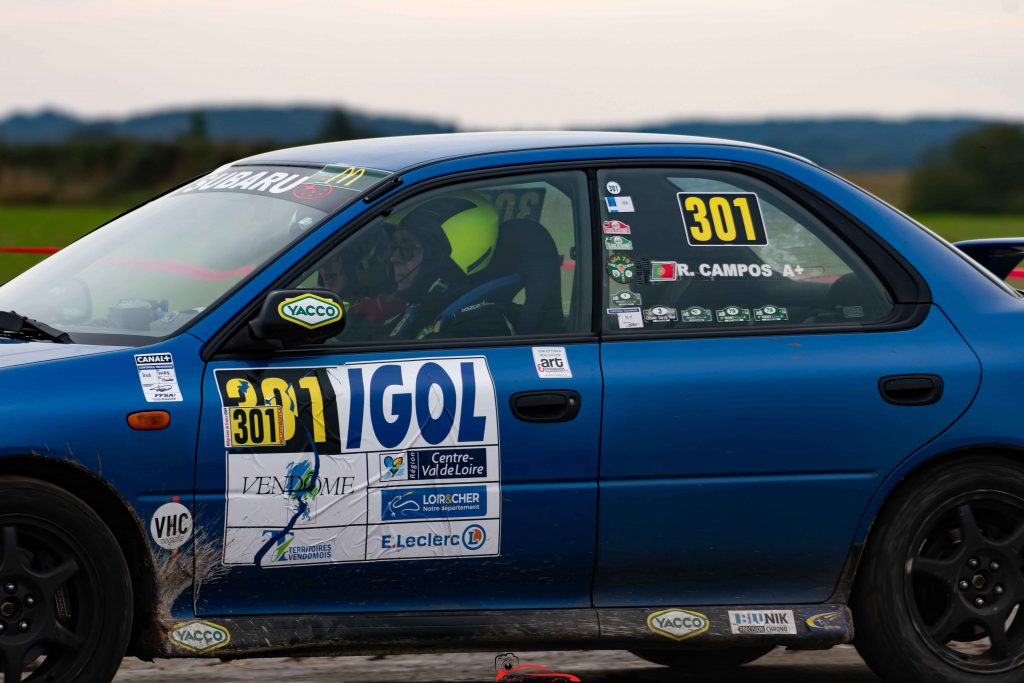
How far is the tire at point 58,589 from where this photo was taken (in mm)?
3779

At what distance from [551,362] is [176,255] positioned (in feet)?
3.92

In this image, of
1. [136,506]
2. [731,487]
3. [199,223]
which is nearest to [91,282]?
[199,223]

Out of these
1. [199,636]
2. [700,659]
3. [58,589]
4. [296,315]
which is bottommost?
[700,659]

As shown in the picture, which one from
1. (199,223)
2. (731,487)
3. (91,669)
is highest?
(199,223)

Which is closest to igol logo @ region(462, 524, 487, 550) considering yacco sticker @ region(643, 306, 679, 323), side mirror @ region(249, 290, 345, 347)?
side mirror @ region(249, 290, 345, 347)

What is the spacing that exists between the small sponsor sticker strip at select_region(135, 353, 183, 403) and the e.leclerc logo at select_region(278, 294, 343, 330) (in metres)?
0.33

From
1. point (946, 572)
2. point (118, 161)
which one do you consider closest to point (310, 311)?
point (946, 572)

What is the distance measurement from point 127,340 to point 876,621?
2.32 meters

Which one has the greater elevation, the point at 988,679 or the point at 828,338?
the point at 828,338

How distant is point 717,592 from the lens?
437cm

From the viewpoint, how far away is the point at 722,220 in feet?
14.8

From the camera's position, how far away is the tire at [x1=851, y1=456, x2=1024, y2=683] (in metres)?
4.41

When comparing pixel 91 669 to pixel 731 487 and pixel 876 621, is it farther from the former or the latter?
pixel 876 621

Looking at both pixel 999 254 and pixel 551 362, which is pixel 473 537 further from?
pixel 999 254
